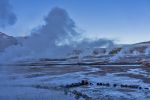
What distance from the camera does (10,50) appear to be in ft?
82.3

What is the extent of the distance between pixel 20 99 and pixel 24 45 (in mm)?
4169

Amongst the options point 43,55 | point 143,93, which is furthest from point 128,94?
point 43,55

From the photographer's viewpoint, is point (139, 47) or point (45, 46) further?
point (139, 47)

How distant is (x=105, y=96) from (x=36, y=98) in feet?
19.6

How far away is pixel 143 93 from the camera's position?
2689 cm

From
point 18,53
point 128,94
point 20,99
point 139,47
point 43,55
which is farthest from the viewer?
point 139,47

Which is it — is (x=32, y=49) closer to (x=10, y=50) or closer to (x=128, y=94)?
(x=10, y=50)

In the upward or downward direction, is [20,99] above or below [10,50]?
below

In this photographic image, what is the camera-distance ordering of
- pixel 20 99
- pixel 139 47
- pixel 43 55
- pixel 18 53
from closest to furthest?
pixel 20 99
pixel 43 55
pixel 18 53
pixel 139 47

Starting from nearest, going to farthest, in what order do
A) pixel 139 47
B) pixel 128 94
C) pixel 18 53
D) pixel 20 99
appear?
pixel 20 99 → pixel 18 53 → pixel 128 94 → pixel 139 47

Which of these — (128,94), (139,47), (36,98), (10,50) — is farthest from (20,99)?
(139,47)

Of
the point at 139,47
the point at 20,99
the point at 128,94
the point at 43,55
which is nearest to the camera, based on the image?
the point at 20,99

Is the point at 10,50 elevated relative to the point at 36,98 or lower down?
elevated

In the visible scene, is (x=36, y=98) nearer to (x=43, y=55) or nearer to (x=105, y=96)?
(x=43, y=55)
